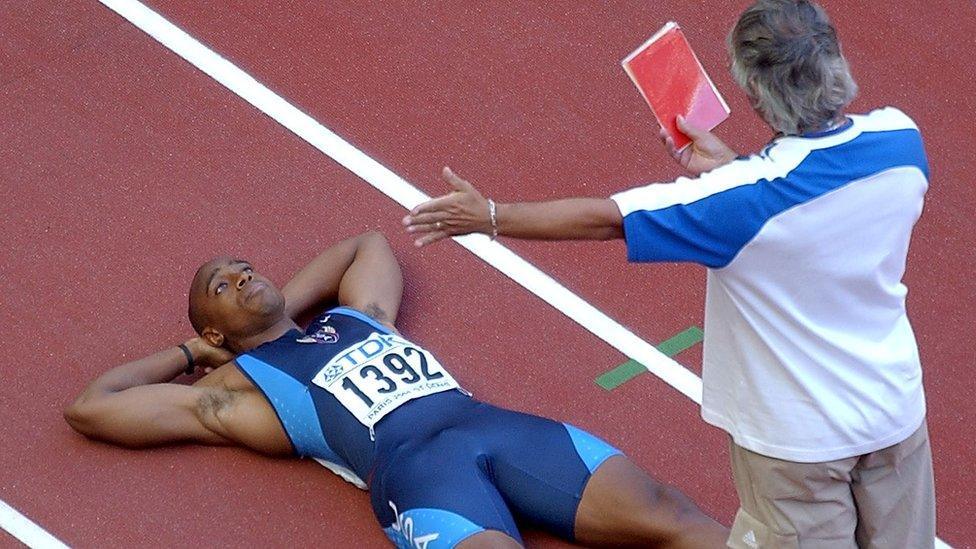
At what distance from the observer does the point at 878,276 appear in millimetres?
3348

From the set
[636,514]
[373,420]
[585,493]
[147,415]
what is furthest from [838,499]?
[147,415]

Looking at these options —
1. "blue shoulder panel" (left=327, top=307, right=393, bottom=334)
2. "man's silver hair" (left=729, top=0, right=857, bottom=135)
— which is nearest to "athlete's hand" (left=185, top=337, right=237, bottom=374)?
"blue shoulder panel" (left=327, top=307, right=393, bottom=334)

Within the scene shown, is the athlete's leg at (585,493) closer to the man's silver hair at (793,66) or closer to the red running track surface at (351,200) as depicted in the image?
the red running track surface at (351,200)

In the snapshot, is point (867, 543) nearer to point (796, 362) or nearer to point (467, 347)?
point (796, 362)

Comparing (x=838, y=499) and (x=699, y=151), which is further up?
(x=699, y=151)

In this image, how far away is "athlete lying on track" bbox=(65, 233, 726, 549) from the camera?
14.8ft

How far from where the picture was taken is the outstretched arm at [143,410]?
15.8 ft

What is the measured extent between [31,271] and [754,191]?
125 inches

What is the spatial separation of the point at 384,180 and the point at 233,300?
3.47 feet

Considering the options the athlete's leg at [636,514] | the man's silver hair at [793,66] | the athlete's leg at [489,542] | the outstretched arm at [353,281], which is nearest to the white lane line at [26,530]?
the outstretched arm at [353,281]

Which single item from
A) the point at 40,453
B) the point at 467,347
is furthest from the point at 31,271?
the point at 467,347

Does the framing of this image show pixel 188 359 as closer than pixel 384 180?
Yes

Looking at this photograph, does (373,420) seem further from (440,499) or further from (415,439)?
(440,499)

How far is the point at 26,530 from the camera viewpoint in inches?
185
